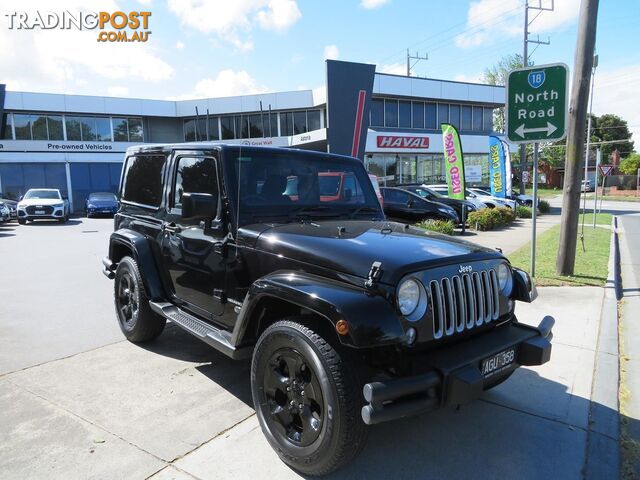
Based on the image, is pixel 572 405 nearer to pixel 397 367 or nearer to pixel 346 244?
pixel 397 367

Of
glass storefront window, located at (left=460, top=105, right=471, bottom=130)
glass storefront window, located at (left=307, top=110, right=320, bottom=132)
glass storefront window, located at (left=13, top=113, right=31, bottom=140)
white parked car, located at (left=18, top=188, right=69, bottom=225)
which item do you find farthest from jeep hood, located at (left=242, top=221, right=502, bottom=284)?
glass storefront window, located at (left=13, top=113, right=31, bottom=140)

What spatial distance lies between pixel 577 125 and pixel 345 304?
22.5 feet

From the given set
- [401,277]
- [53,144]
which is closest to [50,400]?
[401,277]

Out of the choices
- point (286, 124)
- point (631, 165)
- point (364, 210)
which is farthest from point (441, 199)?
point (631, 165)

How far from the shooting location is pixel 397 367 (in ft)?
8.80

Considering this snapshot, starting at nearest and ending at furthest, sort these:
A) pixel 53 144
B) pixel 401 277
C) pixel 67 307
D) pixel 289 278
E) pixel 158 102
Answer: pixel 401 277 → pixel 289 278 → pixel 67 307 → pixel 53 144 → pixel 158 102

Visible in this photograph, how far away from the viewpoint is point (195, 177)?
403 cm

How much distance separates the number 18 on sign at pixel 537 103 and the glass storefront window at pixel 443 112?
1094 inches

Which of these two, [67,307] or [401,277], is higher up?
[401,277]

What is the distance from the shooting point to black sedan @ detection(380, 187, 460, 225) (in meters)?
16.3

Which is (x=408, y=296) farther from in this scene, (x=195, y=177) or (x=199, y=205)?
(x=195, y=177)

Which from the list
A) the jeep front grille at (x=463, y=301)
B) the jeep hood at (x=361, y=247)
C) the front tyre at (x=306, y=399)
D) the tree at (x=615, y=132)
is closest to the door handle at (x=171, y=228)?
the jeep hood at (x=361, y=247)

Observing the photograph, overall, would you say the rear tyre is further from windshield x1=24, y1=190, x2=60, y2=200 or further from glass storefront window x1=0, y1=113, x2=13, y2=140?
glass storefront window x1=0, y1=113, x2=13, y2=140

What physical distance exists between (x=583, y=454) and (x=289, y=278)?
225 centimetres
